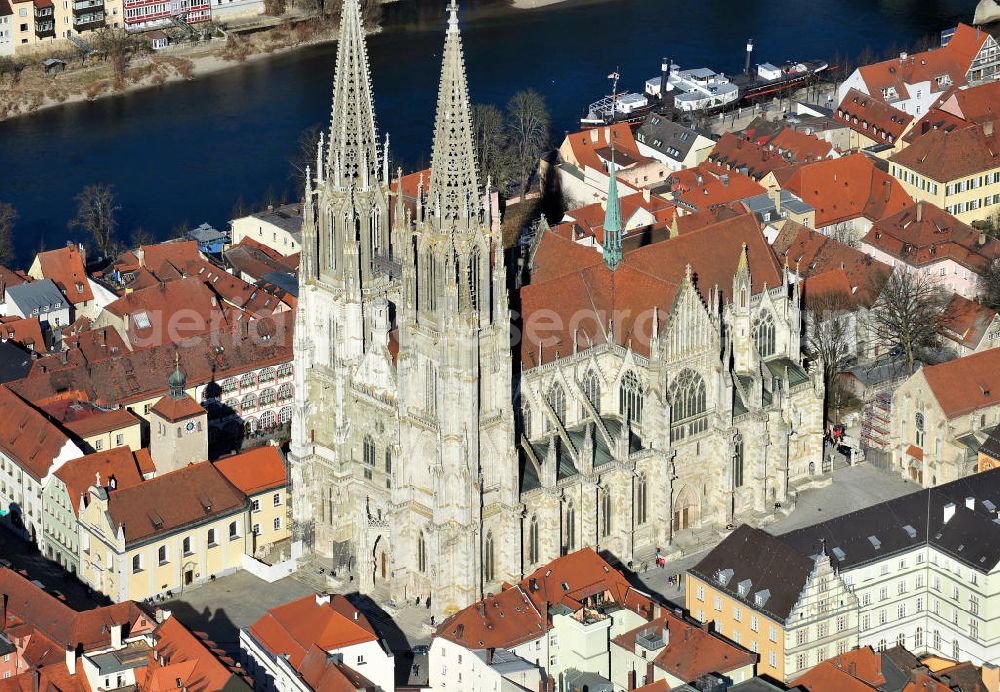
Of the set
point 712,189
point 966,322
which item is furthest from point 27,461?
point 712,189

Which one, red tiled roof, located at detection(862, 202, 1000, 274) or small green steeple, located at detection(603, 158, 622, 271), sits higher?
small green steeple, located at detection(603, 158, 622, 271)

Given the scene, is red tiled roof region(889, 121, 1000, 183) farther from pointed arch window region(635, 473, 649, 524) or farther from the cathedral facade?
Answer: pointed arch window region(635, 473, 649, 524)

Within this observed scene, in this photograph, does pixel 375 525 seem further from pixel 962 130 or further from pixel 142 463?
pixel 962 130

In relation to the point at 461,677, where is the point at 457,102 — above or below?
above

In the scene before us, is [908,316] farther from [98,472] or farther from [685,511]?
[98,472]

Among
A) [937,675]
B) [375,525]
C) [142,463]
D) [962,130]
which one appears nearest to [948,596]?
[937,675]

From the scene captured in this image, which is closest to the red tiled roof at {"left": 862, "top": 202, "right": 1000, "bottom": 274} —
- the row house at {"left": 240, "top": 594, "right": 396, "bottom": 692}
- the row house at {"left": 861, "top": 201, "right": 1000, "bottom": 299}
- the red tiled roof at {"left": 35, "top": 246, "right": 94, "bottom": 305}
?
the row house at {"left": 861, "top": 201, "right": 1000, "bottom": 299}

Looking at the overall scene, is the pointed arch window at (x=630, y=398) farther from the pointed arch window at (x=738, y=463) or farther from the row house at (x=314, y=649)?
the row house at (x=314, y=649)
